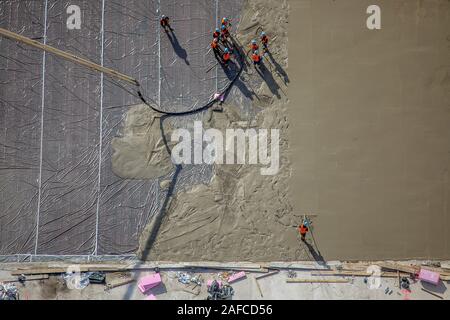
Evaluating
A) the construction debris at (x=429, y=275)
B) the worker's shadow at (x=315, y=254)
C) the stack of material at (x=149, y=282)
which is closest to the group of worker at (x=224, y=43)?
the worker's shadow at (x=315, y=254)

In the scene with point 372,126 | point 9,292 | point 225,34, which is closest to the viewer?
point 9,292

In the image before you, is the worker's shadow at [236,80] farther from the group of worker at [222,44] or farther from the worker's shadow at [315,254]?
the worker's shadow at [315,254]

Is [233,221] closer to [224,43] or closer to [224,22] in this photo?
[224,43]

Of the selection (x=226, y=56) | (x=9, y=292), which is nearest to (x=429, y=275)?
(x=226, y=56)

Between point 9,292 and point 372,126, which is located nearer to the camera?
point 9,292

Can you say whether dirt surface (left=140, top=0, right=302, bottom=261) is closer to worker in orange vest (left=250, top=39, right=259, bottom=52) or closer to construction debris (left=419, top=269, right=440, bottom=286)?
worker in orange vest (left=250, top=39, right=259, bottom=52)
